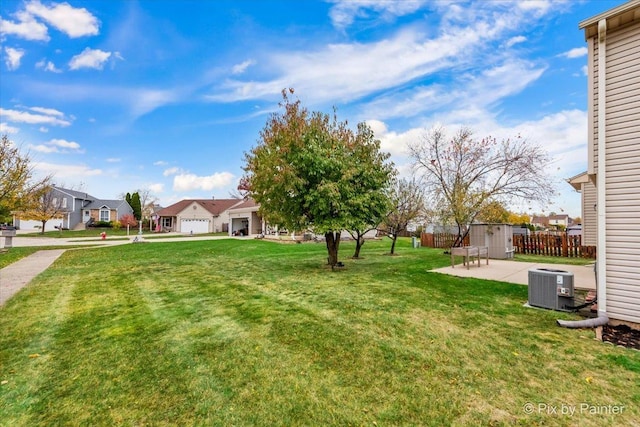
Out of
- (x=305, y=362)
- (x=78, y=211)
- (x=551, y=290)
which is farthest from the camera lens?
(x=78, y=211)

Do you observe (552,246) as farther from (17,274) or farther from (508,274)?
(17,274)

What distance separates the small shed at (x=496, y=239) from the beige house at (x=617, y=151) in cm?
985

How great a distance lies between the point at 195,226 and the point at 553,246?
38.3 metres

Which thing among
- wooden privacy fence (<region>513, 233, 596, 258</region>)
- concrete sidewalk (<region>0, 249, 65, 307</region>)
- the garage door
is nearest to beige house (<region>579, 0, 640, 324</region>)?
concrete sidewalk (<region>0, 249, 65, 307</region>)

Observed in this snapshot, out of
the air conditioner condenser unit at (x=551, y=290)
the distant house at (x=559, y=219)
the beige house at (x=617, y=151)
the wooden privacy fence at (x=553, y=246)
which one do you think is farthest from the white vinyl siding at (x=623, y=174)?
the distant house at (x=559, y=219)

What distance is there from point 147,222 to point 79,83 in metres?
35.6

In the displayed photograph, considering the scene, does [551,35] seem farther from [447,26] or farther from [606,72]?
[606,72]

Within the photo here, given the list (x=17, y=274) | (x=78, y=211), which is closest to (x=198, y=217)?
(x=78, y=211)

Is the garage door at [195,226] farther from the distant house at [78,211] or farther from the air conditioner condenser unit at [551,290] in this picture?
the air conditioner condenser unit at [551,290]

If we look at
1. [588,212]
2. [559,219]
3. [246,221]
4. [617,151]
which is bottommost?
[246,221]

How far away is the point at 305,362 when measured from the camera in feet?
11.4

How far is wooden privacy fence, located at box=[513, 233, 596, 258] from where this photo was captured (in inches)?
557

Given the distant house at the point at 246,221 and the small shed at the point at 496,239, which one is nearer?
the small shed at the point at 496,239

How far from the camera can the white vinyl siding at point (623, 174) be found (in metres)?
4.48
